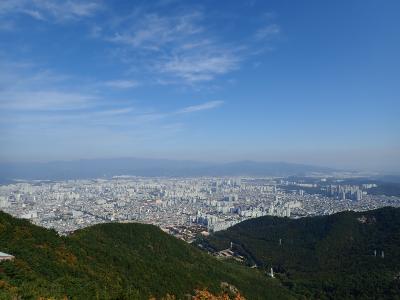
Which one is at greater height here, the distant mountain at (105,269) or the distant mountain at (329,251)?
the distant mountain at (105,269)

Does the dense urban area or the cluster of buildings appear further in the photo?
the cluster of buildings

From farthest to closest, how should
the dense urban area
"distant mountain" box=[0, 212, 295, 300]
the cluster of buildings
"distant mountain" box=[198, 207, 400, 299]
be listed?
the cluster of buildings, the dense urban area, "distant mountain" box=[198, 207, 400, 299], "distant mountain" box=[0, 212, 295, 300]

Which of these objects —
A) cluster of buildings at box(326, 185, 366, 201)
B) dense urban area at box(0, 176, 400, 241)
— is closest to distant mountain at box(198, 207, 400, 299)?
dense urban area at box(0, 176, 400, 241)

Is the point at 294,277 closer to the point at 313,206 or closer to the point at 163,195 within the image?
the point at 313,206

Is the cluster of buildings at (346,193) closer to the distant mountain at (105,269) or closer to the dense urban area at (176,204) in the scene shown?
the dense urban area at (176,204)

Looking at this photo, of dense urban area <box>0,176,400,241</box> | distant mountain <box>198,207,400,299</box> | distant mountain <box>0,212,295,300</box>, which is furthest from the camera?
dense urban area <box>0,176,400,241</box>

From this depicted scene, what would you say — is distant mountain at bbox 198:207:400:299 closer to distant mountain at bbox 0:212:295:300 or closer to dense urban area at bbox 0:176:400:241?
distant mountain at bbox 0:212:295:300

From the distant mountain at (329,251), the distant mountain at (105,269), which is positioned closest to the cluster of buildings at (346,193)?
the distant mountain at (329,251)

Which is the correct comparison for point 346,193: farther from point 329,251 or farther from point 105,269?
point 105,269
